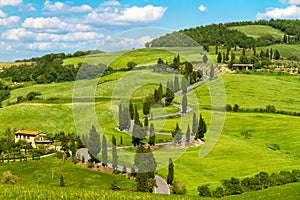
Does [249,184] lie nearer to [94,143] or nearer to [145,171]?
[145,171]

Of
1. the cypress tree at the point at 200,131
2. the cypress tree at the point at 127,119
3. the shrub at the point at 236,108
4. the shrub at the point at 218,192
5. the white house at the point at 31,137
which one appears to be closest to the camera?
the shrub at the point at 218,192

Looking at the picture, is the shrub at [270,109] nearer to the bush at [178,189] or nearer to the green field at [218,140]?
the green field at [218,140]

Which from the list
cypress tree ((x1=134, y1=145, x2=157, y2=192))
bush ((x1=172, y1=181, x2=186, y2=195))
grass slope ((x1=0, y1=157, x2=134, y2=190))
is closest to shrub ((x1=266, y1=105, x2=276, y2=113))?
cypress tree ((x1=134, y1=145, x2=157, y2=192))

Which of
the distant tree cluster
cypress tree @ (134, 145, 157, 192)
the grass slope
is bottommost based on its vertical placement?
the grass slope

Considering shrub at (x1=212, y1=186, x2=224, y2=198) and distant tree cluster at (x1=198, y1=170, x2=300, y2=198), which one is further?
distant tree cluster at (x1=198, y1=170, x2=300, y2=198)

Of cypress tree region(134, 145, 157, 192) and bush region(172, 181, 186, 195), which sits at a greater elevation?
cypress tree region(134, 145, 157, 192)

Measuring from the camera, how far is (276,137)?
15250cm

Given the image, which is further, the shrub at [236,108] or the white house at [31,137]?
the shrub at [236,108]

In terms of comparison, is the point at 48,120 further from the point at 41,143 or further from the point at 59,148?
the point at 59,148

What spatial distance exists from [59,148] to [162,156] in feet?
142

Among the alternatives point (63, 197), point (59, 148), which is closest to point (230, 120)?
point (59, 148)

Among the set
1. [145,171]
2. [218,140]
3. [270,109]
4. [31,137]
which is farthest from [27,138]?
[270,109]

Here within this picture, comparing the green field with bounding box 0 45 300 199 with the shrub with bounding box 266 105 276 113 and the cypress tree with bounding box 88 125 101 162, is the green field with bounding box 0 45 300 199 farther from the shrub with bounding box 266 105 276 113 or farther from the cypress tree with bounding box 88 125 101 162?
the cypress tree with bounding box 88 125 101 162

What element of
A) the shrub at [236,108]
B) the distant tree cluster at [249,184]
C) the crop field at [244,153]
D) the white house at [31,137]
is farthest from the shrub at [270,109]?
the white house at [31,137]
